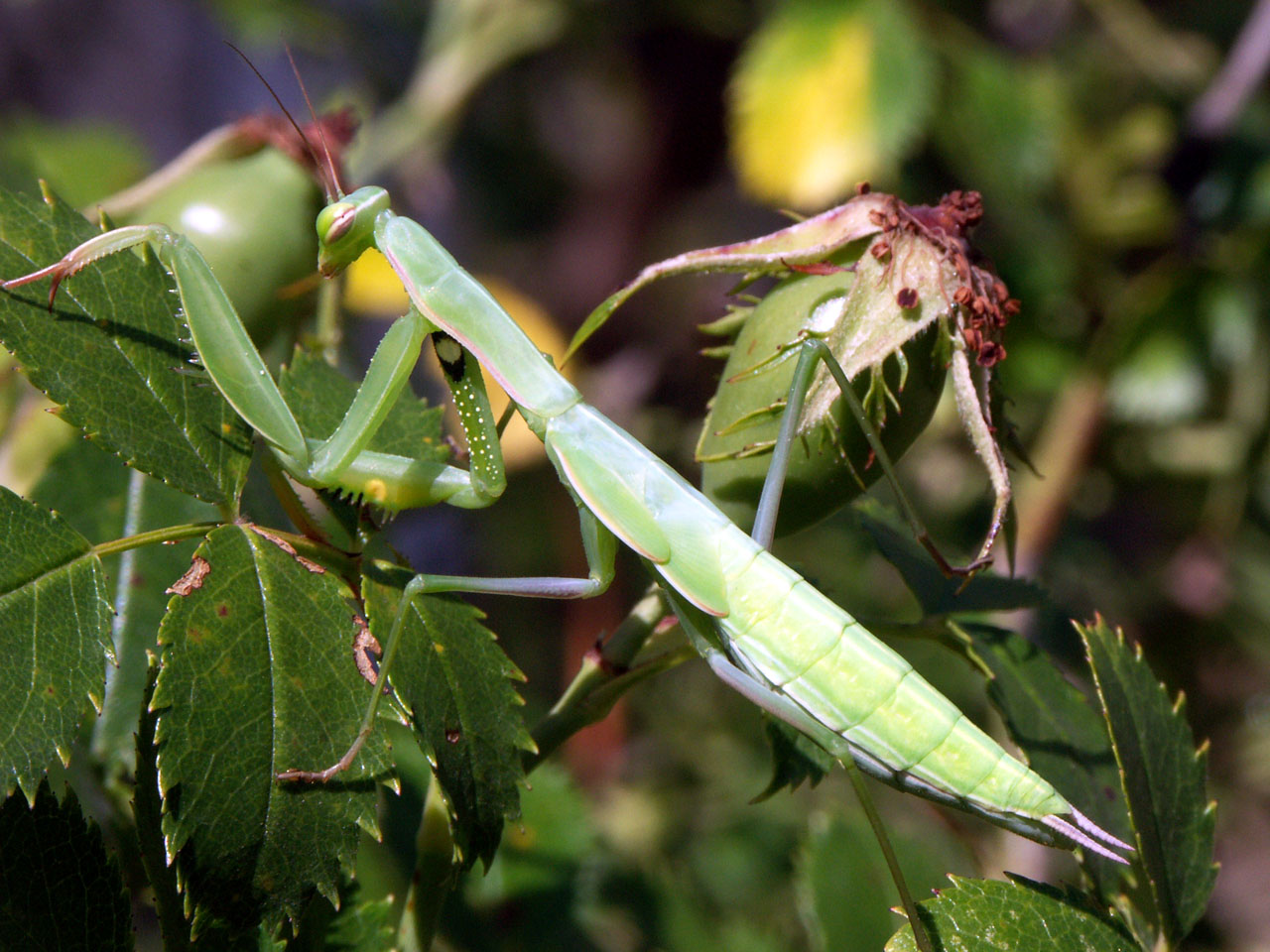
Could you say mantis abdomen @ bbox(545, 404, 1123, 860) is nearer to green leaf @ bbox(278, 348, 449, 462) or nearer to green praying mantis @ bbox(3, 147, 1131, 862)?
green praying mantis @ bbox(3, 147, 1131, 862)

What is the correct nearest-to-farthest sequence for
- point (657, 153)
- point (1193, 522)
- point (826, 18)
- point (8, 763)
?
point (8, 763), point (826, 18), point (1193, 522), point (657, 153)

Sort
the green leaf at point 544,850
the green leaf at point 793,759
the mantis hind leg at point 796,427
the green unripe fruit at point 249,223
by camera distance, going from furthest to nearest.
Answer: the green leaf at point 544,850
the green unripe fruit at point 249,223
the green leaf at point 793,759
the mantis hind leg at point 796,427

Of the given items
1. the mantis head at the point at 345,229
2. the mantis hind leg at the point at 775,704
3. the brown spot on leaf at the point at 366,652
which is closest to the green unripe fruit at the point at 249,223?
the mantis head at the point at 345,229

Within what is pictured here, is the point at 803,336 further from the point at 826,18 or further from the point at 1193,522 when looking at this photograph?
the point at 1193,522

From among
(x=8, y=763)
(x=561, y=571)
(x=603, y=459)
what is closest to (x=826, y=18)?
(x=603, y=459)

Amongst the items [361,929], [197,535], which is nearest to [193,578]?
[197,535]

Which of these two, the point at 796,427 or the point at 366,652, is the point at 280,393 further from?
the point at 796,427

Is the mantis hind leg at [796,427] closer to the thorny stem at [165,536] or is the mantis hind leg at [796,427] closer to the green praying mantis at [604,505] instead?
the green praying mantis at [604,505]
